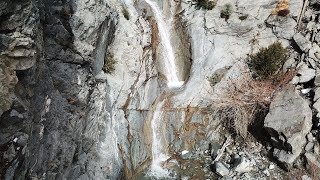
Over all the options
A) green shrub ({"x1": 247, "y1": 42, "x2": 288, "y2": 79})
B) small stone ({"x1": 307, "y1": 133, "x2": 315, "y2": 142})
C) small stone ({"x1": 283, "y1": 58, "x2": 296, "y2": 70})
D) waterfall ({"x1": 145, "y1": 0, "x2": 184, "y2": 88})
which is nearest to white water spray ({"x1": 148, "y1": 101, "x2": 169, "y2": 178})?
waterfall ({"x1": 145, "y1": 0, "x2": 184, "y2": 88})

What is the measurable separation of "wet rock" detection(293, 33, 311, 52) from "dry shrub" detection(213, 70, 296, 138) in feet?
4.76

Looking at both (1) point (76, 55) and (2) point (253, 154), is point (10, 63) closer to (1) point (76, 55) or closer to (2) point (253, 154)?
(1) point (76, 55)

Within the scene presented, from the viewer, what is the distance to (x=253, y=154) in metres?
13.3

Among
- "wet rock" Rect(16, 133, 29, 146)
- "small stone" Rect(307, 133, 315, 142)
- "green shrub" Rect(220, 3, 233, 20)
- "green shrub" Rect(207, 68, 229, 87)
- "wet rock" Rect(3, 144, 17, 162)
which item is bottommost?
"small stone" Rect(307, 133, 315, 142)

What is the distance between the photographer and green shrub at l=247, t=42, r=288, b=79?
15.0 metres

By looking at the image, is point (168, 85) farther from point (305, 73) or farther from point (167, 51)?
point (305, 73)

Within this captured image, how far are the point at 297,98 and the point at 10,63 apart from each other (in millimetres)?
10634

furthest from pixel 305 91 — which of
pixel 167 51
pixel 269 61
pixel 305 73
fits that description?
pixel 167 51

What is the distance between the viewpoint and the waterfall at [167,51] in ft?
52.2

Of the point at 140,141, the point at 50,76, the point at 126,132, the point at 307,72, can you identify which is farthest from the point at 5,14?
the point at 307,72

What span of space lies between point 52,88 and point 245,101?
858cm

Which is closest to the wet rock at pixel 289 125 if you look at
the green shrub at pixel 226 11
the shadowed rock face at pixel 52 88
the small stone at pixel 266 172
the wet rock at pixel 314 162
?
the wet rock at pixel 314 162

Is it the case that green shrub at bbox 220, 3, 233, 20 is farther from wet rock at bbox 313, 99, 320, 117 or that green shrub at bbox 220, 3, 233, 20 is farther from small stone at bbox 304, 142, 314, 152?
small stone at bbox 304, 142, 314, 152

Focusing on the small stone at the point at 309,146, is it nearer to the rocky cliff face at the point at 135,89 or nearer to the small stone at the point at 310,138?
the rocky cliff face at the point at 135,89
